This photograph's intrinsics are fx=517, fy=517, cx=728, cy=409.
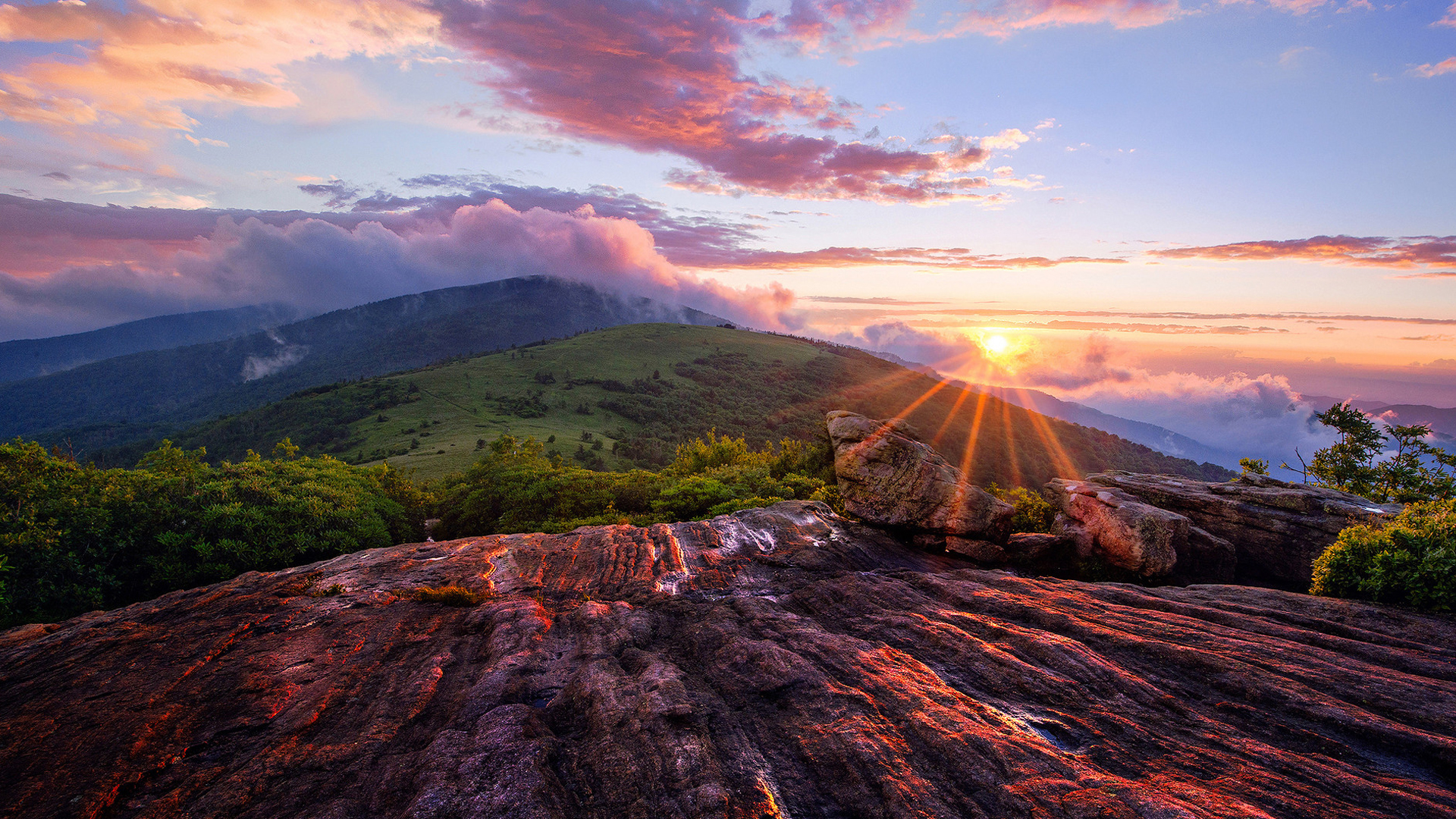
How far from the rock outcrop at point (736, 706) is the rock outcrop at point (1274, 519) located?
7.87 m

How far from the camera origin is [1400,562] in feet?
50.3

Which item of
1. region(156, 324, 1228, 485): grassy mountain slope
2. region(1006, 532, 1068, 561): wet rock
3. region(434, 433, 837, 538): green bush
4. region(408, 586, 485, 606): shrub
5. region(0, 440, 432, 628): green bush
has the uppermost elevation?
region(0, 440, 432, 628): green bush

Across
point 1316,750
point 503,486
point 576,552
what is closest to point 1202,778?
point 1316,750

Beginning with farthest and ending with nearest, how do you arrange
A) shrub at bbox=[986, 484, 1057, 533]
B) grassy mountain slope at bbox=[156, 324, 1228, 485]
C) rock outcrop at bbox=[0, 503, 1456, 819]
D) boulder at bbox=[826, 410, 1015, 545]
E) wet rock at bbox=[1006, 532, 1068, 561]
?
grassy mountain slope at bbox=[156, 324, 1228, 485]
shrub at bbox=[986, 484, 1057, 533]
boulder at bbox=[826, 410, 1015, 545]
wet rock at bbox=[1006, 532, 1068, 561]
rock outcrop at bbox=[0, 503, 1456, 819]

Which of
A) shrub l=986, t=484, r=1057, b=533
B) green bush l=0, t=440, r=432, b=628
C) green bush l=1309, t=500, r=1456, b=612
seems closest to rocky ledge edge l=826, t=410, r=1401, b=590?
shrub l=986, t=484, r=1057, b=533

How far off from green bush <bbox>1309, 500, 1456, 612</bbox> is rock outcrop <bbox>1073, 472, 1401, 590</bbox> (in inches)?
137

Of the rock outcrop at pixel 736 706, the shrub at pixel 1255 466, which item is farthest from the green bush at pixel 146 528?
the shrub at pixel 1255 466

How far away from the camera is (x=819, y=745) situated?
10.2m

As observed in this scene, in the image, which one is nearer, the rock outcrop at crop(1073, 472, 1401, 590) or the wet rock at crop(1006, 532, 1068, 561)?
the rock outcrop at crop(1073, 472, 1401, 590)

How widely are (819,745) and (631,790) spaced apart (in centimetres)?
366

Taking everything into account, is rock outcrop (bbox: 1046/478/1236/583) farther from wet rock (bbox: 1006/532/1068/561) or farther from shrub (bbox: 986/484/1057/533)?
shrub (bbox: 986/484/1057/533)

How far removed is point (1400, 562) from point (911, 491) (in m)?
15.0

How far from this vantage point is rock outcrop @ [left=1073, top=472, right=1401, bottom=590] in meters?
21.4

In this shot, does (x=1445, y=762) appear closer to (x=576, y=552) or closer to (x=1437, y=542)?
(x=1437, y=542)
